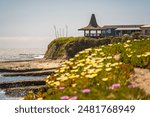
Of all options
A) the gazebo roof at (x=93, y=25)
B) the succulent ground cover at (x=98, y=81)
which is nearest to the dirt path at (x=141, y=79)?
the succulent ground cover at (x=98, y=81)

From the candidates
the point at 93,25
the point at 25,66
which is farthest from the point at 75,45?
the point at 25,66

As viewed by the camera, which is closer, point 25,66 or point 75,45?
point 25,66

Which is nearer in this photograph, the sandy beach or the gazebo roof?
the sandy beach

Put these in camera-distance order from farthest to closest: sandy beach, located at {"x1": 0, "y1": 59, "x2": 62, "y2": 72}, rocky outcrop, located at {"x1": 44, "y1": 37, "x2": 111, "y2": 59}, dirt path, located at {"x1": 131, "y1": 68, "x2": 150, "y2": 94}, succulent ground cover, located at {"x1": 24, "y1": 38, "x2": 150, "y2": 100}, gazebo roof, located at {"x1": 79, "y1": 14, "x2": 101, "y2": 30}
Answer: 1. gazebo roof, located at {"x1": 79, "y1": 14, "x2": 101, "y2": 30}
2. rocky outcrop, located at {"x1": 44, "y1": 37, "x2": 111, "y2": 59}
3. sandy beach, located at {"x1": 0, "y1": 59, "x2": 62, "y2": 72}
4. dirt path, located at {"x1": 131, "y1": 68, "x2": 150, "y2": 94}
5. succulent ground cover, located at {"x1": 24, "y1": 38, "x2": 150, "y2": 100}

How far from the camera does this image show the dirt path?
842 centimetres

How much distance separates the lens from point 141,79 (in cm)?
910

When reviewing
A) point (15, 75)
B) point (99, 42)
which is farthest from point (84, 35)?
point (15, 75)

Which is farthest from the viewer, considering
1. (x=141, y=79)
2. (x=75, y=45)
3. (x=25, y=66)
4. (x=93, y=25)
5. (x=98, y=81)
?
(x=93, y=25)

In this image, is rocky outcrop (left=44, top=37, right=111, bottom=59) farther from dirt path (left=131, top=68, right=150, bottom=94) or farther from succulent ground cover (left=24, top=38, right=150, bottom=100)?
dirt path (left=131, top=68, right=150, bottom=94)

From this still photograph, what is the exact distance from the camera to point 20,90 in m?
33.8

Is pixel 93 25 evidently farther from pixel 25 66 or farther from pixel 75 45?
pixel 25 66

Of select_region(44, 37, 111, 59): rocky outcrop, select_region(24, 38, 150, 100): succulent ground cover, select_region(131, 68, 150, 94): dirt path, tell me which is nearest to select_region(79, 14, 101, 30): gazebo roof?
select_region(44, 37, 111, 59): rocky outcrop

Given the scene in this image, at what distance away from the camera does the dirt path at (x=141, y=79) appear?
8423 millimetres

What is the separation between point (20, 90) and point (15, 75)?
17.9 m
